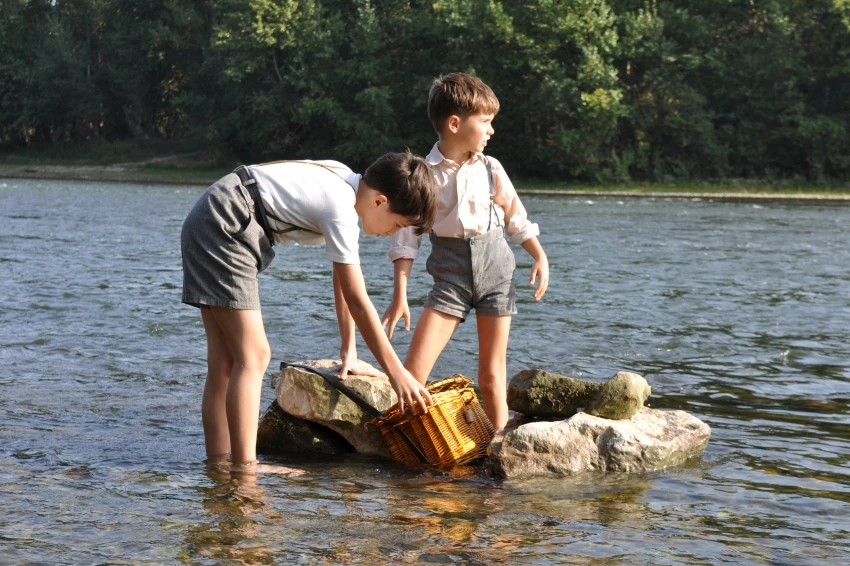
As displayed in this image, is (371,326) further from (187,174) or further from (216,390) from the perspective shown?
(187,174)

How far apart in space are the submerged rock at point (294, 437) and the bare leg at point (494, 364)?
0.71m

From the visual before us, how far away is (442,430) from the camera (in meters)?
4.83

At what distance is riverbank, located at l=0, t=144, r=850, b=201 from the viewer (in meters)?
37.5

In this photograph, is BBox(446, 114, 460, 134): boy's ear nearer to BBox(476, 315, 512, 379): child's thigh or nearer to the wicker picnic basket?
BBox(476, 315, 512, 379): child's thigh

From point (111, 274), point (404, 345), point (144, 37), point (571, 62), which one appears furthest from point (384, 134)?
point (404, 345)

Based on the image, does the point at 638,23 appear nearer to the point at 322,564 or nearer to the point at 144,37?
the point at 144,37

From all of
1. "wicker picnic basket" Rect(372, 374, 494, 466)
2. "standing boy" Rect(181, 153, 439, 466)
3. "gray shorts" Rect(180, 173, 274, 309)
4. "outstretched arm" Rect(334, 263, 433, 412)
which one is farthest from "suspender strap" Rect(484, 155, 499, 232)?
"gray shorts" Rect(180, 173, 274, 309)

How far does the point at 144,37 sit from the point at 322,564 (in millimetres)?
55993

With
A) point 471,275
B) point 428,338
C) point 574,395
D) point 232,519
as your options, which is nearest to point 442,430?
point 428,338

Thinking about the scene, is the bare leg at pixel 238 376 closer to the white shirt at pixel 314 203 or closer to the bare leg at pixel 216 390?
the bare leg at pixel 216 390

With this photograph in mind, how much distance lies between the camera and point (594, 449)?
16.2 feet

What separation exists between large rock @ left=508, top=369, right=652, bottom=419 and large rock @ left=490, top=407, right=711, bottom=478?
79mm

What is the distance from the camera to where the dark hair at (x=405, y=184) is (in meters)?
4.18

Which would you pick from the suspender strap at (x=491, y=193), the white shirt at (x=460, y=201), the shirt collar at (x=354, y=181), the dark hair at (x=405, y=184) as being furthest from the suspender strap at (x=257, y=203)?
the suspender strap at (x=491, y=193)
